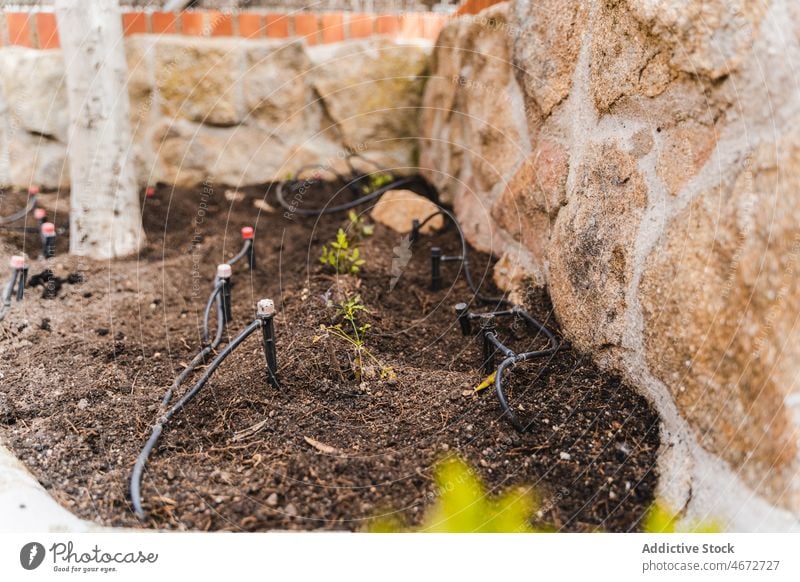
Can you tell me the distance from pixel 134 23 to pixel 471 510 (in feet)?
7.48

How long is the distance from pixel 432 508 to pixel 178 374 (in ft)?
2.33

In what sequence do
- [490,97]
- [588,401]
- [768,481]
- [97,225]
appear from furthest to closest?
[97,225] → [490,97] → [588,401] → [768,481]

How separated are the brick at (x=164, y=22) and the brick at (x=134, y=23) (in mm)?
32

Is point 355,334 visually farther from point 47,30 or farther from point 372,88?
point 47,30

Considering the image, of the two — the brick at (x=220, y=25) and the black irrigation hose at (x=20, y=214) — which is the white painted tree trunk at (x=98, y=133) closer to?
the black irrigation hose at (x=20, y=214)

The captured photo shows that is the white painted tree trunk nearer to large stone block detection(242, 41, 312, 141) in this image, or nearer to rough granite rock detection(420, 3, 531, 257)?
large stone block detection(242, 41, 312, 141)

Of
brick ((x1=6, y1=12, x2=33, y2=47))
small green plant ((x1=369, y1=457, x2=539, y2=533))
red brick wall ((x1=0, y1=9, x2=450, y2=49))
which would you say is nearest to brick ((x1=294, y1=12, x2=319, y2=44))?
red brick wall ((x1=0, y1=9, x2=450, y2=49))

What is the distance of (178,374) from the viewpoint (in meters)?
1.47

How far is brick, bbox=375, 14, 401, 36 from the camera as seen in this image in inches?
100

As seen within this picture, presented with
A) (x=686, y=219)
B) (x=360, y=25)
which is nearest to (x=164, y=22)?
(x=360, y=25)
